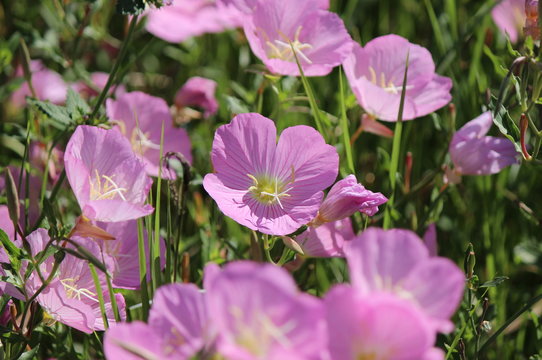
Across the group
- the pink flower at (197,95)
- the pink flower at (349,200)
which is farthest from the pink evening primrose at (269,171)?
the pink flower at (197,95)

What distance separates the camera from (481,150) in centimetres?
131

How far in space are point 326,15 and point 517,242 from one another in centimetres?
74

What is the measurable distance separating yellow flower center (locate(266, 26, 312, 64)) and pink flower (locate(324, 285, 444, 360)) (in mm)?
712

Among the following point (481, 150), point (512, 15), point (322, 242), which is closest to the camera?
point (322, 242)

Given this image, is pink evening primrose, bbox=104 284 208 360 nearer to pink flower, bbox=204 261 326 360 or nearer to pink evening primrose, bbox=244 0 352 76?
pink flower, bbox=204 261 326 360

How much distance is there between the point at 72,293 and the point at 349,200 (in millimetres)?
451

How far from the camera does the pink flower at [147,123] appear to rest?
1490 millimetres

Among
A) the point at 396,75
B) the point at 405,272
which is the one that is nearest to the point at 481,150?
the point at 396,75

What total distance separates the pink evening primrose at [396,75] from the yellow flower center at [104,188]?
1.63 ft

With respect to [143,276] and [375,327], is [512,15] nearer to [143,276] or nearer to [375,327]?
[143,276]

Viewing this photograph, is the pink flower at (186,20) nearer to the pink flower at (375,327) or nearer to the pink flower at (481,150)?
the pink flower at (481,150)

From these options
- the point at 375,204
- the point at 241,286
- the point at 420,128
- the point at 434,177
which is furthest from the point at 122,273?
the point at 420,128

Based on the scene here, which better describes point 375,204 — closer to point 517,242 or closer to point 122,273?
point 122,273

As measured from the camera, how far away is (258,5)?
4.42ft
